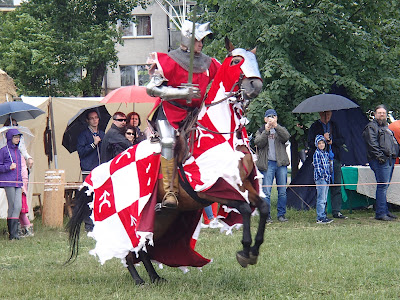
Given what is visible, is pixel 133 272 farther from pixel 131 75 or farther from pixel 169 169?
pixel 131 75

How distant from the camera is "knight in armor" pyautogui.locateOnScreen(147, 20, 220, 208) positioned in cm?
635

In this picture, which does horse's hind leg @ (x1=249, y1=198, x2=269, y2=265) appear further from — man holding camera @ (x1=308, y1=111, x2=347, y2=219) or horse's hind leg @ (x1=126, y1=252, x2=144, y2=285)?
man holding camera @ (x1=308, y1=111, x2=347, y2=219)

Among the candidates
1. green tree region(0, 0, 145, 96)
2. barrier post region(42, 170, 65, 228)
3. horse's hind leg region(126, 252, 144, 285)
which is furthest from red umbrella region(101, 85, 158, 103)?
green tree region(0, 0, 145, 96)

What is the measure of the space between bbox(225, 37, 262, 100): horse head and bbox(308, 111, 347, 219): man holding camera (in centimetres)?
636

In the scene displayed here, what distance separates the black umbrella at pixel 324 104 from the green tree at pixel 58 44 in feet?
43.6

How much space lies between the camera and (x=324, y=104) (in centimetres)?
1211

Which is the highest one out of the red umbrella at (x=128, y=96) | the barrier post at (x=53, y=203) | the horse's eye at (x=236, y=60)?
the horse's eye at (x=236, y=60)

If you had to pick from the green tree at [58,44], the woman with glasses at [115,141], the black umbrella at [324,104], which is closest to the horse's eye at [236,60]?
the woman with glasses at [115,141]

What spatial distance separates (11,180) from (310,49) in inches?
260

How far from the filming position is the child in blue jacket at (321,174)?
12.0 m

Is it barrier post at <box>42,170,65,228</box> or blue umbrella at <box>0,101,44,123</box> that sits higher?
blue umbrella at <box>0,101,44,123</box>

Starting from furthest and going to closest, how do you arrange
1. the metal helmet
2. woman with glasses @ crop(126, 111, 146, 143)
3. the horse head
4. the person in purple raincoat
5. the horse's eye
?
woman with glasses @ crop(126, 111, 146, 143)
the person in purple raincoat
the metal helmet
the horse's eye
the horse head

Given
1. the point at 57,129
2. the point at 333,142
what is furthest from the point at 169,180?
the point at 57,129

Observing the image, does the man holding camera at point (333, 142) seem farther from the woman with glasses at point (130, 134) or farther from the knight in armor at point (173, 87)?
the knight in armor at point (173, 87)
